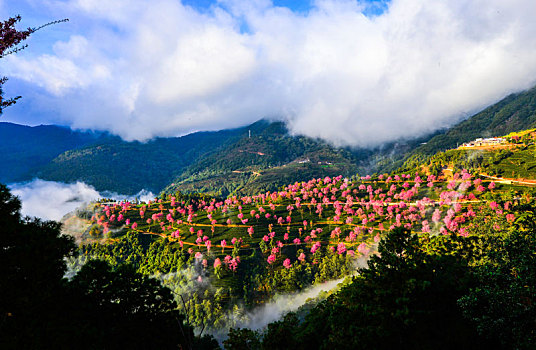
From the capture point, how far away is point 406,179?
186 m

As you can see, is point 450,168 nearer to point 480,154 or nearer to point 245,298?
point 480,154

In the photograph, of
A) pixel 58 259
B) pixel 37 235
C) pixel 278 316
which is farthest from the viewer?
pixel 278 316

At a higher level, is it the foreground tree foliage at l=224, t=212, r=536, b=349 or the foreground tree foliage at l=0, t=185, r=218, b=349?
the foreground tree foliage at l=0, t=185, r=218, b=349

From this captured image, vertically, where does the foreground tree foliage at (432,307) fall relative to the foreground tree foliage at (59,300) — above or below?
below

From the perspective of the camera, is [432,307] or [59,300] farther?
[432,307]

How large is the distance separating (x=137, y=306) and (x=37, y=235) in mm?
14619

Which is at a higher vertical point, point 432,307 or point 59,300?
point 59,300

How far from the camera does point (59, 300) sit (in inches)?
947

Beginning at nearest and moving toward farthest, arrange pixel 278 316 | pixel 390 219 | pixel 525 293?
pixel 525 293, pixel 278 316, pixel 390 219

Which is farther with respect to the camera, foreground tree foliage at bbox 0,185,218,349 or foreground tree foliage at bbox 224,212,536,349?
foreground tree foliage at bbox 0,185,218,349

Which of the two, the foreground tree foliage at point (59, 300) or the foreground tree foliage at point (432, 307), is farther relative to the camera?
the foreground tree foliage at point (59, 300)

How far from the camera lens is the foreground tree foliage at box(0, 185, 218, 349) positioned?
19875mm

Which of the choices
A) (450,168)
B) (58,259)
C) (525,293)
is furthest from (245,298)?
(450,168)

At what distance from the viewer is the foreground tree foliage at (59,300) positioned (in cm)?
1988
